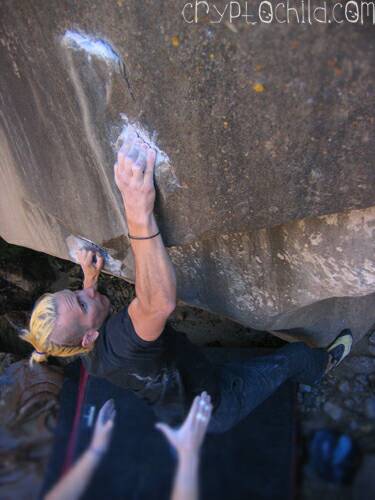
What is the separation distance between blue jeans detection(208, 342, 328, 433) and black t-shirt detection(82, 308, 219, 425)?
0.26 feet

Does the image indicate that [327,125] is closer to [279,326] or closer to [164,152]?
[164,152]

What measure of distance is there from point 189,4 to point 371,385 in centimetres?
170

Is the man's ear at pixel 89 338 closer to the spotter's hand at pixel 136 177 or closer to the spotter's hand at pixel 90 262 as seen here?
the spotter's hand at pixel 90 262

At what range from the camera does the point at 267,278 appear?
77.1 inches

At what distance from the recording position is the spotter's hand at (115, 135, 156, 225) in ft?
4.73

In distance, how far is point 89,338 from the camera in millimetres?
1807

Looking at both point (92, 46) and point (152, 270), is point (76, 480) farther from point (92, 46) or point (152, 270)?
point (92, 46)

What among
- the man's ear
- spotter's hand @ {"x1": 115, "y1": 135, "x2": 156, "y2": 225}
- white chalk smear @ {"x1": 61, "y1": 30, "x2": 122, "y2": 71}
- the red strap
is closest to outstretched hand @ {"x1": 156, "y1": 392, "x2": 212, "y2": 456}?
the red strap

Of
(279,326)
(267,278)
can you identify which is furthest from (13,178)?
(279,326)

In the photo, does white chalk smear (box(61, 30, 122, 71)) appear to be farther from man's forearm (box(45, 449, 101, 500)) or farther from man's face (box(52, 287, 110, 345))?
man's forearm (box(45, 449, 101, 500))

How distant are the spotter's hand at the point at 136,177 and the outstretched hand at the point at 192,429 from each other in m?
0.70

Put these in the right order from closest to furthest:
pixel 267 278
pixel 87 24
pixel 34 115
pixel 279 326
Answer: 1. pixel 87 24
2. pixel 34 115
3. pixel 267 278
4. pixel 279 326

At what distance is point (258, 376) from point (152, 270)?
0.93 metres

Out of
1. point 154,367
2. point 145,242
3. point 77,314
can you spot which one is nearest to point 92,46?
point 145,242
